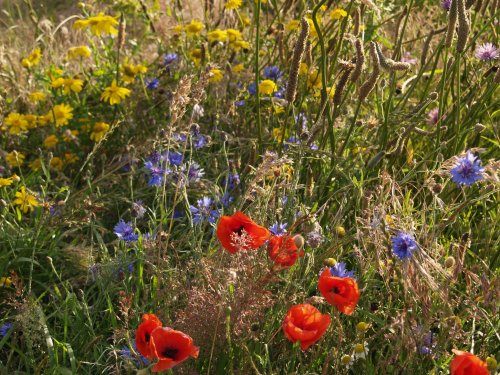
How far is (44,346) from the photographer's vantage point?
6.79ft

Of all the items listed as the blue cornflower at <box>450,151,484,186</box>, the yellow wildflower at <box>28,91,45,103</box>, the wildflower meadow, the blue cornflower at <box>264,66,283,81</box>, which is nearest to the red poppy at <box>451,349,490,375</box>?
the wildflower meadow

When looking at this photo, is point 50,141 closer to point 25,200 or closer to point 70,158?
point 70,158

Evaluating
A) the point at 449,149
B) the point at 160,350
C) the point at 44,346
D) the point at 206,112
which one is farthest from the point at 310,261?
the point at 206,112

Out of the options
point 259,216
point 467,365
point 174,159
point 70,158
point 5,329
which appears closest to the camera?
point 467,365

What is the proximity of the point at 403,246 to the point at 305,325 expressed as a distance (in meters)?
0.28

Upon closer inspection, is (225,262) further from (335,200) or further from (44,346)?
(335,200)

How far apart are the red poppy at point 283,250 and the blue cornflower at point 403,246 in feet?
0.66

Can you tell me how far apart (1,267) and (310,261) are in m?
0.93

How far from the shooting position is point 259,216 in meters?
2.02

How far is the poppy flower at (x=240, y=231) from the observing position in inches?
64.4

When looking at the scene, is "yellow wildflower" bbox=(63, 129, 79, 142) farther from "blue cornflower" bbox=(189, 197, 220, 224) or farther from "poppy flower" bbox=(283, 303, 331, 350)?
"poppy flower" bbox=(283, 303, 331, 350)

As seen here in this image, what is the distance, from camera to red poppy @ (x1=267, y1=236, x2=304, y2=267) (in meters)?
1.62

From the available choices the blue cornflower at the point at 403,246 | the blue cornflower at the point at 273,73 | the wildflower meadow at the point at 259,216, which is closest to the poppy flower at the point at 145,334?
the wildflower meadow at the point at 259,216

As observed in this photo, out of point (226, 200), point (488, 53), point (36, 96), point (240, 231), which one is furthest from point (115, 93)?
point (240, 231)
